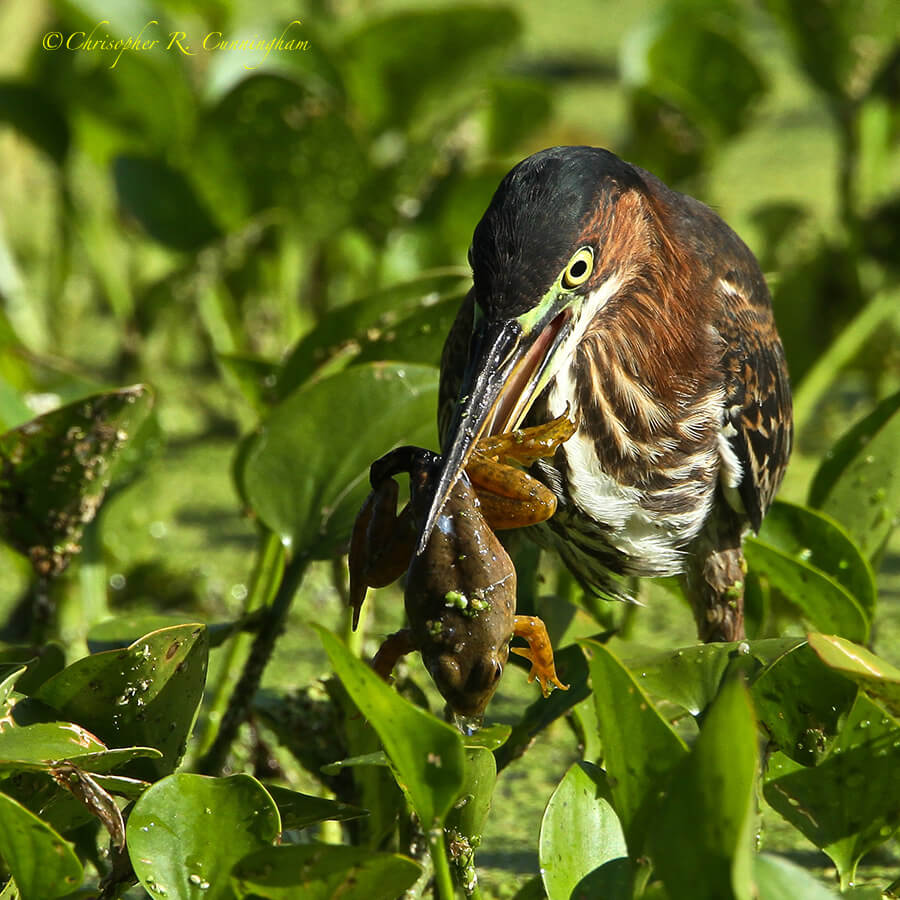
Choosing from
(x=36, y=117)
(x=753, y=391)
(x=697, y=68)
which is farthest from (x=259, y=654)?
(x=697, y=68)

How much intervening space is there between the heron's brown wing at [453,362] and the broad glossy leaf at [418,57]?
71.6 inches

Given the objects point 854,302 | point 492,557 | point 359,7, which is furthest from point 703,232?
point 359,7

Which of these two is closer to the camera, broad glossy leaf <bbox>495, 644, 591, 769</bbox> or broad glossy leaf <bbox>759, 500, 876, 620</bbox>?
broad glossy leaf <bbox>495, 644, 591, 769</bbox>

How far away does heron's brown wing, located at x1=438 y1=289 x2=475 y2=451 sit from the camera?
1.96m

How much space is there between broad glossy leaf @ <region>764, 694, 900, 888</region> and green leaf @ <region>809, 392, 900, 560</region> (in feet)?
1.95

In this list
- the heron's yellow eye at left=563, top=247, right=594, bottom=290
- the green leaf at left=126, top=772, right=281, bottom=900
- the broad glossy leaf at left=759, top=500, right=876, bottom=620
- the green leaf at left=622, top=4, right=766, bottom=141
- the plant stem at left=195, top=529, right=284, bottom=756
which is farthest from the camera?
the green leaf at left=622, top=4, right=766, bottom=141

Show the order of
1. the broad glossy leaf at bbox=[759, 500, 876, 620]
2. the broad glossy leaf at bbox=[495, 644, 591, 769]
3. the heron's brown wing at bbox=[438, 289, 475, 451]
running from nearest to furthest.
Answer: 1. the broad glossy leaf at bbox=[495, 644, 591, 769]
2. the heron's brown wing at bbox=[438, 289, 475, 451]
3. the broad glossy leaf at bbox=[759, 500, 876, 620]

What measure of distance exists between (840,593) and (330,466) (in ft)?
2.48

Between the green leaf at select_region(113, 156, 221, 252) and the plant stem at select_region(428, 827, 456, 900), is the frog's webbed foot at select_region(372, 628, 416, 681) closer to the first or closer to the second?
the plant stem at select_region(428, 827, 456, 900)

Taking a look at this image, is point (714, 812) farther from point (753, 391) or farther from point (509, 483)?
point (753, 391)

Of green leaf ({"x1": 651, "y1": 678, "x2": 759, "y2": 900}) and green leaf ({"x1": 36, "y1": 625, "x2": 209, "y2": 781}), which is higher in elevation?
green leaf ({"x1": 651, "y1": 678, "x2": 759, "y2": 900})

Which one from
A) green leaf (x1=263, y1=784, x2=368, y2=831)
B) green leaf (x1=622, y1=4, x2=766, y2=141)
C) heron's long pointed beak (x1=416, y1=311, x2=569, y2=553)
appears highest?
green leaf (x1=622, y1=4, x2=766, y2=141)

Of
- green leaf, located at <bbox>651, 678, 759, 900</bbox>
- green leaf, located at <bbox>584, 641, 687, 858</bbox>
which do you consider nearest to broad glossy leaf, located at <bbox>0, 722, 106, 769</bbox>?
green leaf, located at <bbox>584, 641, 687, 858</bbox>

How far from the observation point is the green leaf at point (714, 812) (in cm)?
110
